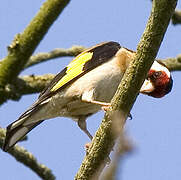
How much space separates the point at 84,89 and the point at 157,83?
0.93m

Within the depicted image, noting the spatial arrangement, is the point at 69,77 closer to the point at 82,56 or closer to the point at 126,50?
the point at 82,56

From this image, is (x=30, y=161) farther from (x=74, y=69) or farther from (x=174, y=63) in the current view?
(x=174, y=63)

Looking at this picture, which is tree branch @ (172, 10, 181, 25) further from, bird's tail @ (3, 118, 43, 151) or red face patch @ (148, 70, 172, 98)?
bird's tail @ (3, 118, 43, 151)

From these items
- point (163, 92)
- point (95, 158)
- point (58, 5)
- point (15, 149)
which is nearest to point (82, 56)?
point (58, 5)

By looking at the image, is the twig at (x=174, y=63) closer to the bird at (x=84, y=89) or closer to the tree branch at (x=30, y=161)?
the bird at (x=84, y=89)

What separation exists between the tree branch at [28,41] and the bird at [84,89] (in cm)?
55

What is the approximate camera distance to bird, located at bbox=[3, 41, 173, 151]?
15.6 feet

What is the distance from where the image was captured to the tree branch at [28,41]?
17.1ft

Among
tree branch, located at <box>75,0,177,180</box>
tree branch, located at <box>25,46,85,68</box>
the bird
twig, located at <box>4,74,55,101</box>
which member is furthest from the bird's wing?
tree branch, located at <box>75,0,177,180</box>

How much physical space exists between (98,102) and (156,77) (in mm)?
915

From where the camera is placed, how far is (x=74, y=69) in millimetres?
4992

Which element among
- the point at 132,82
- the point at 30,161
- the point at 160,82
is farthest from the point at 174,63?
the point at 132,82

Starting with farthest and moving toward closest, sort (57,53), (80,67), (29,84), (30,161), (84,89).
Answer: (57,53)
(29,84)
(30,161)
(80,67)
(84,89)

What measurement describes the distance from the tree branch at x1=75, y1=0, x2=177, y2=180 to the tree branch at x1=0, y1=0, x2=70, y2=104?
7.59 feet
